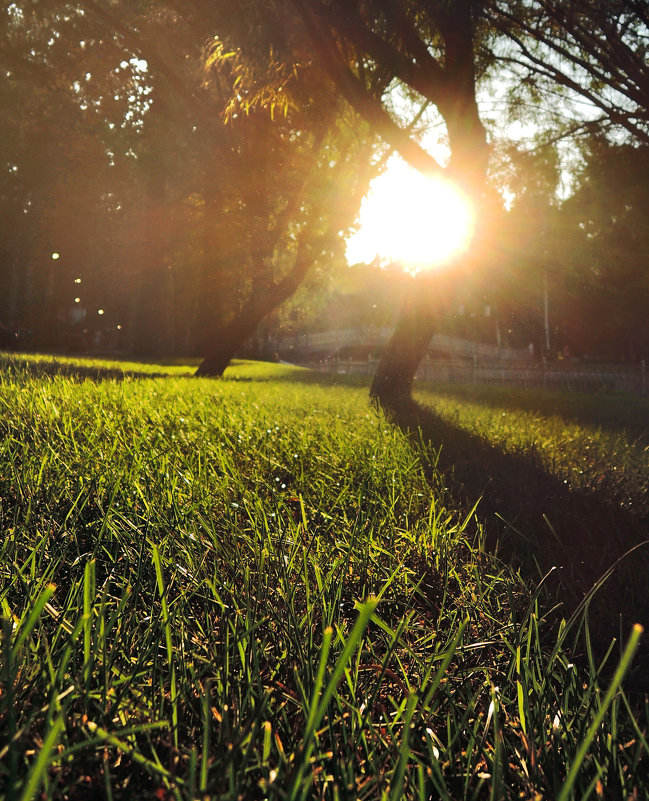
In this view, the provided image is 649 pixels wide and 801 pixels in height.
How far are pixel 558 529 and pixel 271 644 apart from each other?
6.63 ft

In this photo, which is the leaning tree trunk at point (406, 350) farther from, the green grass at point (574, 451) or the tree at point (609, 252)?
the tree at point (609, 252)

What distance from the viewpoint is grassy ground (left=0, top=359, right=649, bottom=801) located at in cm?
83

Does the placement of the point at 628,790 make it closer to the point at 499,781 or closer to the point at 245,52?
the point at 499,781

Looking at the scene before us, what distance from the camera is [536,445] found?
197 inches

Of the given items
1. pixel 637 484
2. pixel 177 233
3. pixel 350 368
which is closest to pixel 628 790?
pixel 637 484

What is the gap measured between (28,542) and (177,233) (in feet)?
54.5

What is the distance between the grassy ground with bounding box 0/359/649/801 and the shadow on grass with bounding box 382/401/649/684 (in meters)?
0.20

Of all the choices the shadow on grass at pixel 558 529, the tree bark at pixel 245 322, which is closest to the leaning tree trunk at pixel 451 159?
the shadow on grass at pixel 558 529

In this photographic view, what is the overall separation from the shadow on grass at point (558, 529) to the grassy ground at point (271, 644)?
0.64 feet

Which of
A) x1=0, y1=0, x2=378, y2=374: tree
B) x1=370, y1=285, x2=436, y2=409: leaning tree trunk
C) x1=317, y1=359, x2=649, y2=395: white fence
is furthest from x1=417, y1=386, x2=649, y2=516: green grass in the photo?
x1=317, y1=359, x2=649, y2=395: white fence

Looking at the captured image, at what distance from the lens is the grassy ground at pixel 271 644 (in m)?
0.83

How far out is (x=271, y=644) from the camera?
1.37 meters

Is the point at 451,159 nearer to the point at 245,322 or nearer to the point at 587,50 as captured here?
the point at 587,50

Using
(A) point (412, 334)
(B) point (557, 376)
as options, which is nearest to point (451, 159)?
(A) point (412, 334)
